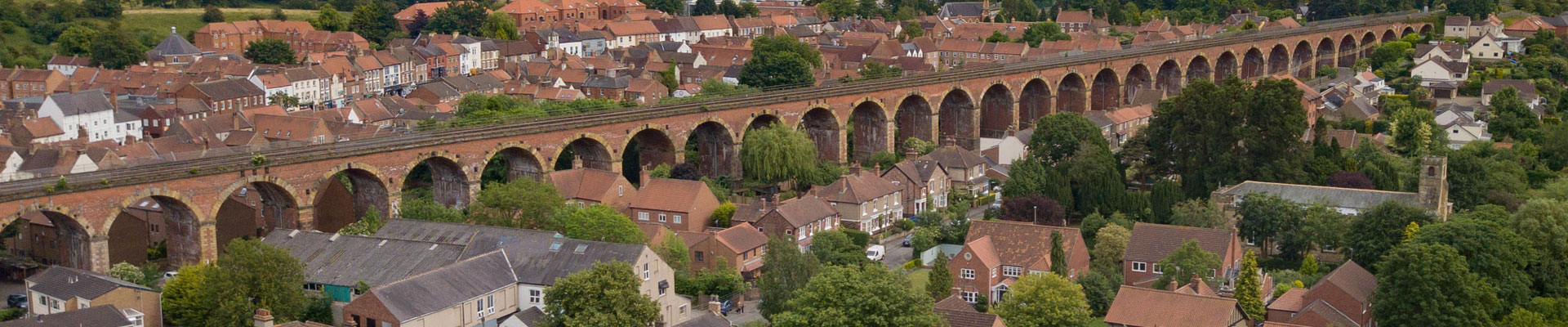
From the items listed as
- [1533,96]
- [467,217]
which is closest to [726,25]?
[1533,96]

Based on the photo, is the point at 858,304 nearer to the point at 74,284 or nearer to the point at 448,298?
the point at 448,298

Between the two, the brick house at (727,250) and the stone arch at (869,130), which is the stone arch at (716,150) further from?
Result: the brick house at (727,250)

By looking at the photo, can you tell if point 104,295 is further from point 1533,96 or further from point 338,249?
point 1533,96

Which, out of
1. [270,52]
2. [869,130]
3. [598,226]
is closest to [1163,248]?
[598,226]

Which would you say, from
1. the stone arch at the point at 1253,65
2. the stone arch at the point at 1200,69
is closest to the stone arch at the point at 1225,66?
the stone arch at the point at 1200,69

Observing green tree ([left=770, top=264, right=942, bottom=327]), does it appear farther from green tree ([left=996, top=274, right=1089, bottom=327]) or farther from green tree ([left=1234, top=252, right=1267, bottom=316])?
green tree ([left=1234, top=252, right=1267, bottom=316])

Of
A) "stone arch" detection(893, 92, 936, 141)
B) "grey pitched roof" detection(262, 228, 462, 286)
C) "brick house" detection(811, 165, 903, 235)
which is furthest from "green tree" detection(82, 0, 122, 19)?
"grey pitched roof" detection(262, 228, 462, 286)
